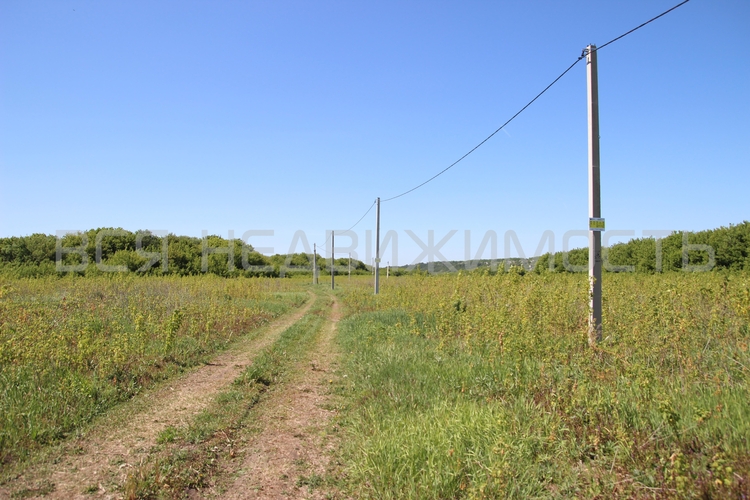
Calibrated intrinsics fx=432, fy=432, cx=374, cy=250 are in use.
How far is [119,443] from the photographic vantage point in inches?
176

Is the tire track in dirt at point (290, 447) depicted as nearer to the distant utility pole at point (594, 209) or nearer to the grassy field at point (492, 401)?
the grassy field at point (492, 401)

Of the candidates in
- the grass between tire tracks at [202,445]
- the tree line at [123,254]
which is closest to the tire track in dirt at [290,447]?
the grass between tire tracks at [202,445]

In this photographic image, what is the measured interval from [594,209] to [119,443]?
22.6 ft

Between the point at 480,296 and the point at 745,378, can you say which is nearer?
the point at 745,378

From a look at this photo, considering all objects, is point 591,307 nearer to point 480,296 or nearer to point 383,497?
point 383,497

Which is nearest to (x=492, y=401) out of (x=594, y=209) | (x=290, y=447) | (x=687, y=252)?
(x=290, y=447)

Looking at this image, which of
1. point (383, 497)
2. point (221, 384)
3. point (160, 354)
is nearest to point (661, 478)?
point (383, 497)

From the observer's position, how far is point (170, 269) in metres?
42.5

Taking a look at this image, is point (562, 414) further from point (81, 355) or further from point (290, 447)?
point (81, 355)

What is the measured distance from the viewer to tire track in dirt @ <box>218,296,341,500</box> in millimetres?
3637

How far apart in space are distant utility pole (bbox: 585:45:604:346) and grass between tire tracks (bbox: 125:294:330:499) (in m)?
4.83

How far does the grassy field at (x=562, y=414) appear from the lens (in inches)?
117

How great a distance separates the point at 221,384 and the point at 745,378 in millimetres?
6627

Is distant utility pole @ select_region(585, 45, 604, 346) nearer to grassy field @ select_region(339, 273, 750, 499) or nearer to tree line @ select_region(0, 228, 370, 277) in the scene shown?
grassy field @ select_region(339, 273, 750, 499)
